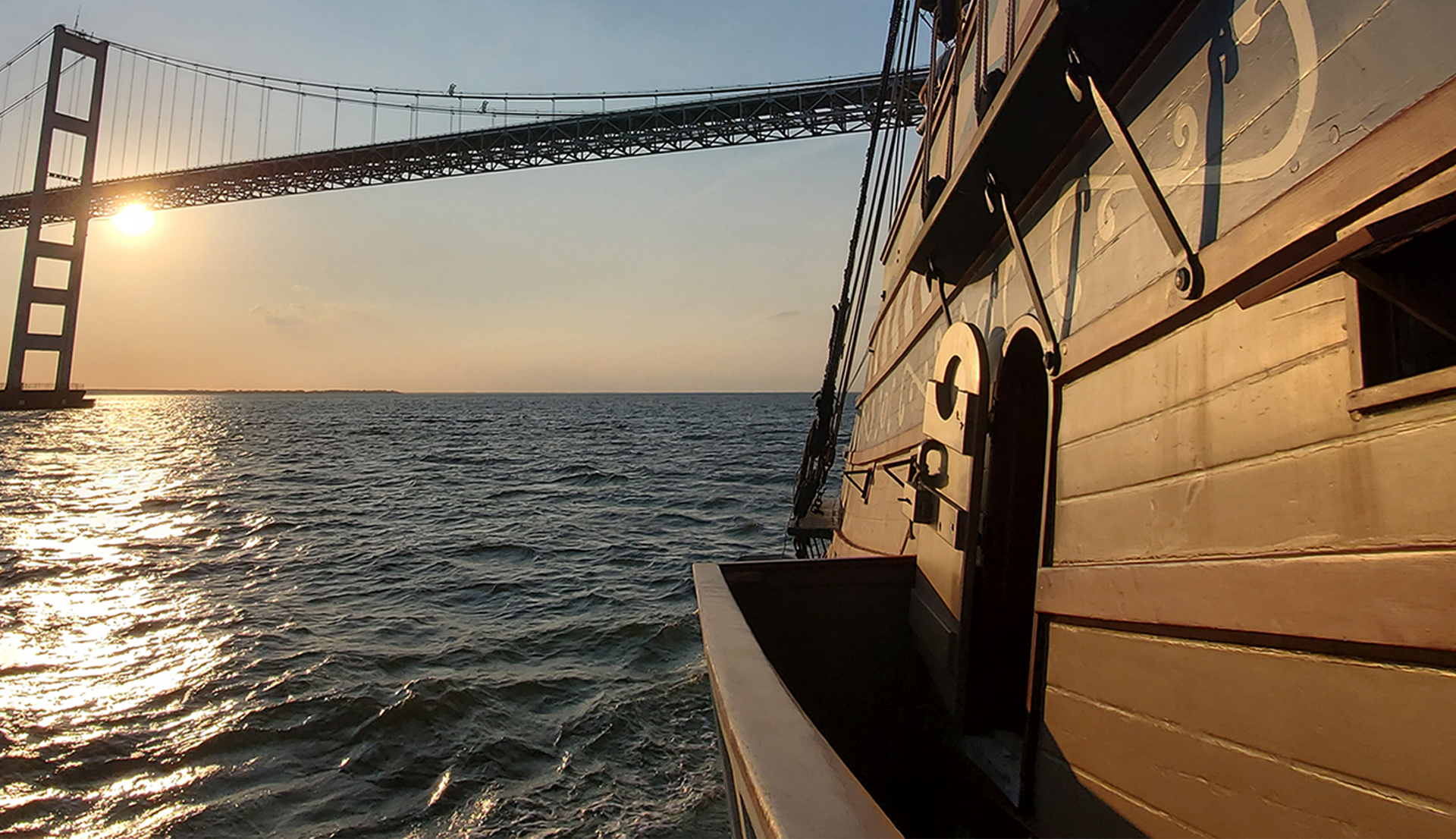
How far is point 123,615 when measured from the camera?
761 centimetres

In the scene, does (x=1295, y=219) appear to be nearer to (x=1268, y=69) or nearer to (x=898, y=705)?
(x=1268, y=69)

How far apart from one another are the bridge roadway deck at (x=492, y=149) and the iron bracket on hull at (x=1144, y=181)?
1317 inches

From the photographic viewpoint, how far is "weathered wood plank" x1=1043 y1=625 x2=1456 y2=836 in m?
1.04

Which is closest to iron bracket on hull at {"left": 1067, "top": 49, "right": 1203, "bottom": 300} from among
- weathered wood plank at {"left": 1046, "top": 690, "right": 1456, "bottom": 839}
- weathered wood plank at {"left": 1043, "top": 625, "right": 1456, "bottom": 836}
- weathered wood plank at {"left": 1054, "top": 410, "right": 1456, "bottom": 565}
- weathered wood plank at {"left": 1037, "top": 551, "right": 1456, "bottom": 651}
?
weathered wood plank at {"left": 1054, "top": 410, "right": 1456, "bottom": 565}

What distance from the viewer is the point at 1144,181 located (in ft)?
5.44

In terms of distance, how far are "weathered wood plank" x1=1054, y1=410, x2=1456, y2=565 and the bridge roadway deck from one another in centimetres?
3411

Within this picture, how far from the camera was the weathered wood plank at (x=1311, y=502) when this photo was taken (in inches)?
40.3

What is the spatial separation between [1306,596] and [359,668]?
6601mm

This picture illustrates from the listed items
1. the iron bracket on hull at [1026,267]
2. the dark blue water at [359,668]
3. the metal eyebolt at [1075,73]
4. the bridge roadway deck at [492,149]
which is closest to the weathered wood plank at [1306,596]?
the iron bracket on hull at [1026,267]

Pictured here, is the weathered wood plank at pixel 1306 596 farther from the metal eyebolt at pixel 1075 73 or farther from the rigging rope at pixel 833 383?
the rigging rope at pixel 833 383

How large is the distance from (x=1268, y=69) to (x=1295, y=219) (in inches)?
15.2

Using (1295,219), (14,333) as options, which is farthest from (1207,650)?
(14,333)

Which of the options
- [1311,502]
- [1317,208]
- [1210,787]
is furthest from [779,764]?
[1317,208]

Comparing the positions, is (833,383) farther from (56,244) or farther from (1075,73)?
(56,244)
